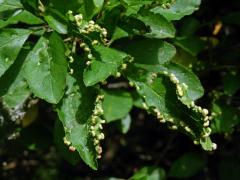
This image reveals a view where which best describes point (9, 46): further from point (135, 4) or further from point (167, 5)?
point (167, 5)

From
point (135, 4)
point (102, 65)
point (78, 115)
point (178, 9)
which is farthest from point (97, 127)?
point (178, 9)

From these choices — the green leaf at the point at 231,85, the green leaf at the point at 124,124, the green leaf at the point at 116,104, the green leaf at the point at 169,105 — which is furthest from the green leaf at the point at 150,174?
the green leaf at the point at 169,105

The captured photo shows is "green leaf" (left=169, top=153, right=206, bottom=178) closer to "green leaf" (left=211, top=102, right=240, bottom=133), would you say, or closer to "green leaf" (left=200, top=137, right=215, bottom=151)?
"green leaf" (left=211, top=102, right=240, bottom=133)

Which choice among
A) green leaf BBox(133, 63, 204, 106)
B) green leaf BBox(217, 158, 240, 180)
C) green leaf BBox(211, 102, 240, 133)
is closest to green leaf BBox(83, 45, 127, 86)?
green leaf BBox(133, 63, 204, 106)

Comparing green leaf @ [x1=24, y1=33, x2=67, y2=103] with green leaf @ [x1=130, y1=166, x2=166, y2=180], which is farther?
green leaf @ [x1=130, y1=166, x2=166, y2=180]

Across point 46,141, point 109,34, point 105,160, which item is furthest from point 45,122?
point 109,34

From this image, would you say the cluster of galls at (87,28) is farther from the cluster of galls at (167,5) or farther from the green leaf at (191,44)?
the green leaf at (191,44)
